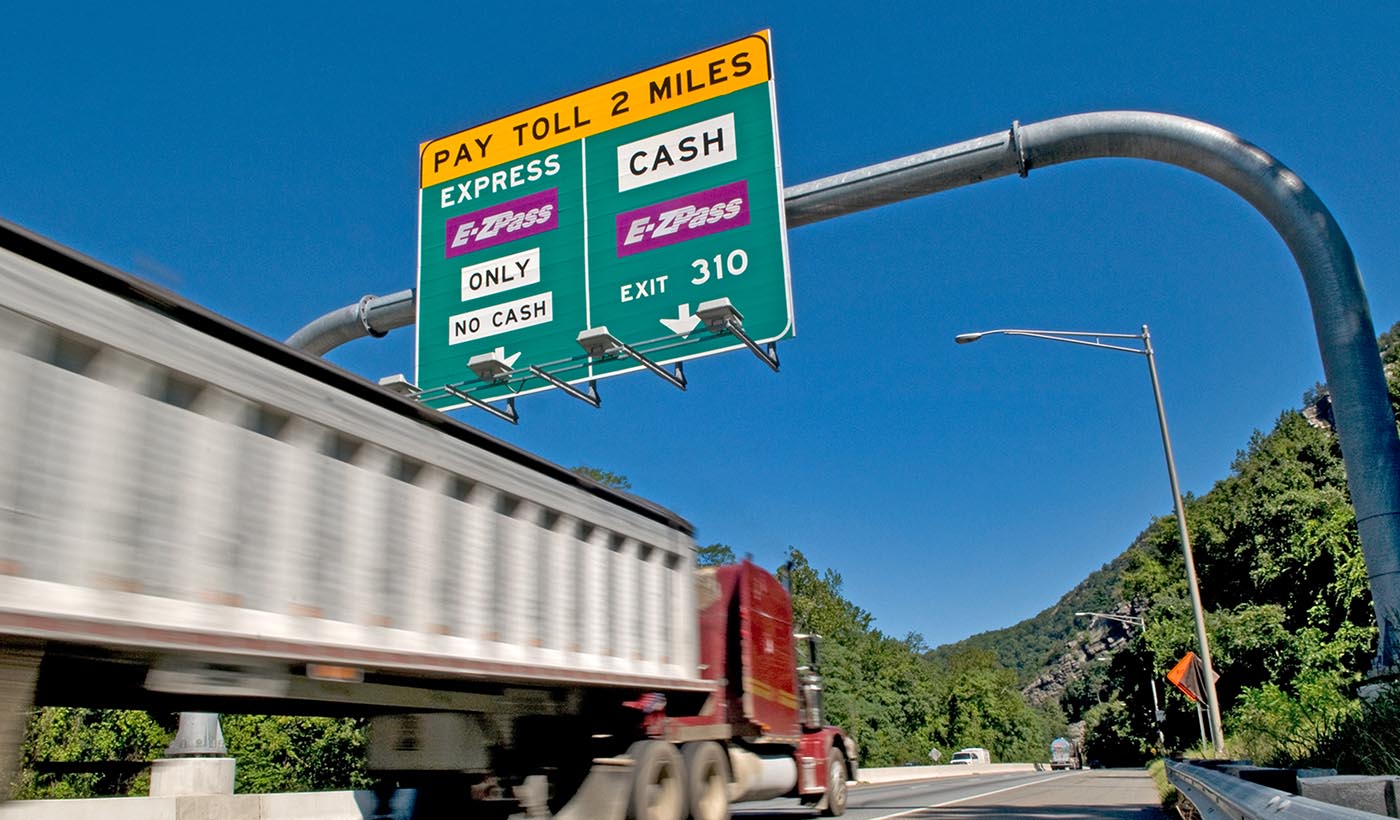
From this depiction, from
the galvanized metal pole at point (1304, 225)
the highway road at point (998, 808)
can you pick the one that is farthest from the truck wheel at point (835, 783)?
the galvanized metal pole at point (1304, 225)

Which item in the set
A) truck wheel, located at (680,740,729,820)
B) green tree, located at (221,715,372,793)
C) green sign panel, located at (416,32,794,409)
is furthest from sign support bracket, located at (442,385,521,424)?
green tree, located at (221,715,372,793)

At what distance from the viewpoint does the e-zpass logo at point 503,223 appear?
45.7 feet

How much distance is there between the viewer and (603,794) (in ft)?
30.2

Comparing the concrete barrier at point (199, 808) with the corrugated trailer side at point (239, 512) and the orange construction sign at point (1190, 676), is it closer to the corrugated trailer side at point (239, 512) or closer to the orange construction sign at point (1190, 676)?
the corrugated trailer side at point (239, 512)

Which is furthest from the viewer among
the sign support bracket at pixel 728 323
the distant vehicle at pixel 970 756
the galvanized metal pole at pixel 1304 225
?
the distant vehicle at pixel 970 756

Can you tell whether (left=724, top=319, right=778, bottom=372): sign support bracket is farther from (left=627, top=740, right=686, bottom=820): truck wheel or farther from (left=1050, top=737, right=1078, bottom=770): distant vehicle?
(left=1050, top=737, right=1078, bottom=770): distant vehicle

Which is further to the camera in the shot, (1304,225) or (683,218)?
(683,218)

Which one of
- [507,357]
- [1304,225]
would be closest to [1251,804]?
[1304,225]

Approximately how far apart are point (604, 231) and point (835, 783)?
8.65 metres

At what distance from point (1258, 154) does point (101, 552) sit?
1017 cm

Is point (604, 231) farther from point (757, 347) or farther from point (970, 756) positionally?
point (970, 756)

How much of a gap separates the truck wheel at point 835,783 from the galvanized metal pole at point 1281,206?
7.70m

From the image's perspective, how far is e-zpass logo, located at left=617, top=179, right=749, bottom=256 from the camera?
1272 cm

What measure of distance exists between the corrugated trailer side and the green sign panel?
4.29 metres
